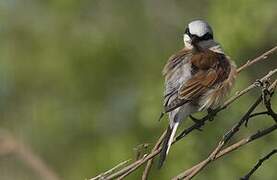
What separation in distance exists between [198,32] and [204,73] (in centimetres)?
28

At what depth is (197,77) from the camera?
4184 millimetres

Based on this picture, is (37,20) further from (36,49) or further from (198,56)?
(198,56)

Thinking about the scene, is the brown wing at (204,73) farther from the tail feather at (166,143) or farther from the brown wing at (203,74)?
the tail feather at (166,143)

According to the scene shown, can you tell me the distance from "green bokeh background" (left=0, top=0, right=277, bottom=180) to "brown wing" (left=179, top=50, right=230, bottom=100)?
162 centimetres

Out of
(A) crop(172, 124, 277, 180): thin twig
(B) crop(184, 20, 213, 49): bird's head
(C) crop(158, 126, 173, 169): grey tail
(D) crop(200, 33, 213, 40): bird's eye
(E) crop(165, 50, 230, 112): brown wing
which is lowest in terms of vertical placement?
(A) crop(172, 124, 277, 180): thin twig

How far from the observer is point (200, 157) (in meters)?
6.13

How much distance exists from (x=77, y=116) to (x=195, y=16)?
1.42 m

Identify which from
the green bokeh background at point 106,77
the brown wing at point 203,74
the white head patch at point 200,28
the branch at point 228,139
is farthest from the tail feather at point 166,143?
the green bokeh background at point 106,77

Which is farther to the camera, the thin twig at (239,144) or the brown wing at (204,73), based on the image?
the brown wing at (204,73)

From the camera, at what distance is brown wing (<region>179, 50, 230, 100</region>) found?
4098mm

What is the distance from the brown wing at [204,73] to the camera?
13.4 feet

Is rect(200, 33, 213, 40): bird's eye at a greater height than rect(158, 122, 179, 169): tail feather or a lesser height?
greater

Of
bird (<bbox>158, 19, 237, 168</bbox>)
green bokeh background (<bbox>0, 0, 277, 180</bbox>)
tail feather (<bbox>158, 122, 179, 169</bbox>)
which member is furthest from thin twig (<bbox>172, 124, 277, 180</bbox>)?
green bokeh background (<bbox>0, 0, 277, 180</bbox>)

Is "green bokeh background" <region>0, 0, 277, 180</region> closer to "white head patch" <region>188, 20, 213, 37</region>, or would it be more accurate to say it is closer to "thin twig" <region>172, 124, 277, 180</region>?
"white head patch" <region>188, 20, 213, 37</region>
